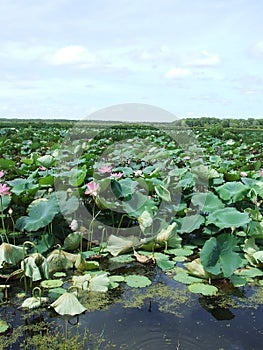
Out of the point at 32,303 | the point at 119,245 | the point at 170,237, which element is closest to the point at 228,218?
the point at 170,237

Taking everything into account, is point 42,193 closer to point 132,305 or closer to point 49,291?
point 49,291

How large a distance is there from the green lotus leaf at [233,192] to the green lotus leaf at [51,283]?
1.55m

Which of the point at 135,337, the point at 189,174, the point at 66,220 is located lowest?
the point at 135,337

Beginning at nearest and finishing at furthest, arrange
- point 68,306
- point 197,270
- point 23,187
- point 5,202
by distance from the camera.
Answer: point 68,306
point 197,270
point 5,202
point 23,187

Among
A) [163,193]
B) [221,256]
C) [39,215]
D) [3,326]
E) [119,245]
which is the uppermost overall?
[163,193]

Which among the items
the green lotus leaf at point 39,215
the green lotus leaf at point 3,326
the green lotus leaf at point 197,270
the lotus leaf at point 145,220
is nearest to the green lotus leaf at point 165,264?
the green lotus leaf at point 197,270

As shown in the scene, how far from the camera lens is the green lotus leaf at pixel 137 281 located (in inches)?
96.2

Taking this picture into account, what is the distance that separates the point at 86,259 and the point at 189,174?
4.88 feet

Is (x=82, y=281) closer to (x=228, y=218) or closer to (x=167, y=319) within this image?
(x=167, y=319)

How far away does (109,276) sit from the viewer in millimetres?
2602

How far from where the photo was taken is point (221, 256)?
8.05 feet

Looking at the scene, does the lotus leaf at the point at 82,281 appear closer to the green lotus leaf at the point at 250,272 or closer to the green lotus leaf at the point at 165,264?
the green lotus leaf at the point at 165,264

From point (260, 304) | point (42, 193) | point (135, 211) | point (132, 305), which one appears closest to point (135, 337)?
point (132, 305)

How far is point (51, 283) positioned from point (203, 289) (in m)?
0.90
